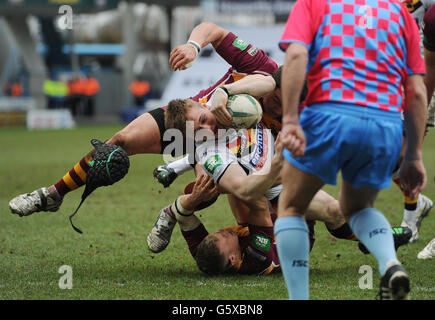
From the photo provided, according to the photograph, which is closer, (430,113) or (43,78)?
(430,113)

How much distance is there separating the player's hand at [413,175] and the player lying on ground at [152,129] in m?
1.80

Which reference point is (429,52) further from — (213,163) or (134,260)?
(134,260)

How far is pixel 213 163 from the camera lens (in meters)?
4.53

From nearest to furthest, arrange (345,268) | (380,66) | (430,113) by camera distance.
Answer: (380,66) < (345,268) < (430,113)

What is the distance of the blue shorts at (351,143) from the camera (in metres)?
3.33

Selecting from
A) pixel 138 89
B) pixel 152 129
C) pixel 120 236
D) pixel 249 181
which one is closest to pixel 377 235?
pixel 249 181

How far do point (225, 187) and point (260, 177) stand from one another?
0.41m

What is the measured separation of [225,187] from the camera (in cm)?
442

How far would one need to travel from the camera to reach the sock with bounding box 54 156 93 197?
549 cm

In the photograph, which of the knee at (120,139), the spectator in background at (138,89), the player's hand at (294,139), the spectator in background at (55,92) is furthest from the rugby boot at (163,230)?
the spectator in background at (138,89)

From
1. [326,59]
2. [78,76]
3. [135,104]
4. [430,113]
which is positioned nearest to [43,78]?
[78,76]

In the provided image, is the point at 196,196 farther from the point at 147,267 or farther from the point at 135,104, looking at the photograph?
the point at 135,104

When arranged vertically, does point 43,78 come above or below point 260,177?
below

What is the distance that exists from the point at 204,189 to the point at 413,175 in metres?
1.66
